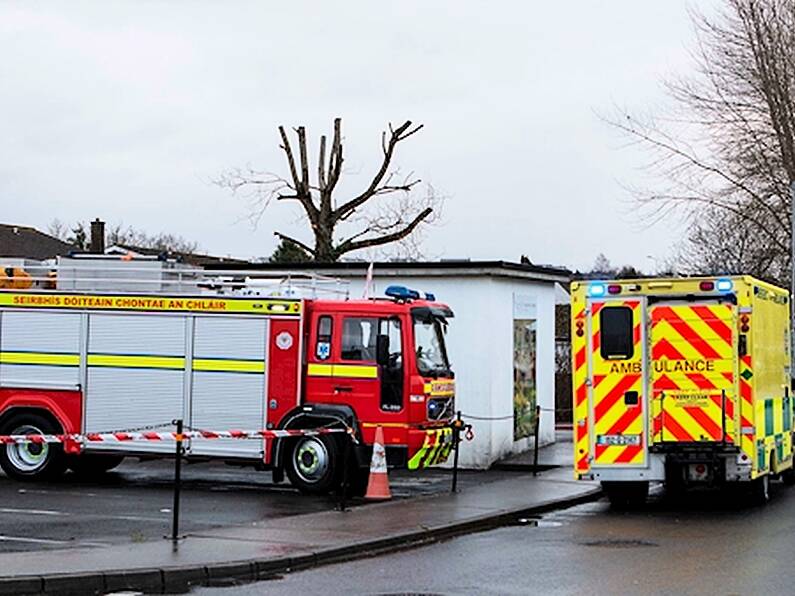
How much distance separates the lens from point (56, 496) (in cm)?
1933

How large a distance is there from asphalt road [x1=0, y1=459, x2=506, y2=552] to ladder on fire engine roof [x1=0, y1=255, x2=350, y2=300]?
2911 mm

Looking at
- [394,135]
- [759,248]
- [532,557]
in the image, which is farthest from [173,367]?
[394,135]

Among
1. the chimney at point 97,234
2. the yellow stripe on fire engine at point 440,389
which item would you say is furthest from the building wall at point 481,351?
the chimney at point 97,234

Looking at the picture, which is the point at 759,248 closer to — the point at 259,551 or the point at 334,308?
the point at 334,308

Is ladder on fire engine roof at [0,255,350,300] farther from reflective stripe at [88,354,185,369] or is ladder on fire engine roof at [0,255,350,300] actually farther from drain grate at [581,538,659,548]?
drain grate at [581,538,659,548]

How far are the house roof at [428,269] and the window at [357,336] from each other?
476 cm

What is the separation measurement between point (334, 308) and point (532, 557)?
6.93 metres

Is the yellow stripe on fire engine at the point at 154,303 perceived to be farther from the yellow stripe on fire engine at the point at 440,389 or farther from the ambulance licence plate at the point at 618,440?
the ambulance licence plate at the point at 618,440

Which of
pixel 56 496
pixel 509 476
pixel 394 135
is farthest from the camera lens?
pixel 394 135

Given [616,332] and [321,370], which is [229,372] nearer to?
[321,370]

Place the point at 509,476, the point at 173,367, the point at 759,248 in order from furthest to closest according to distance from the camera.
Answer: the point at 759,248 → the point at 509,476 → the point at 173,367

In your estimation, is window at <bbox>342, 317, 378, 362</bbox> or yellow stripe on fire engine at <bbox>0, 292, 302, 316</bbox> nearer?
window at <bbox>342, 317, 378, 362</bbox>

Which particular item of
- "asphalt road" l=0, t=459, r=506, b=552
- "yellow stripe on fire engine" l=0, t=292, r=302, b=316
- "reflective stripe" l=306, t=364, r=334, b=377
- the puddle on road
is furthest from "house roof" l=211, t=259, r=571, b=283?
the puddle on road

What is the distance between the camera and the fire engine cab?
2016 centimetres
